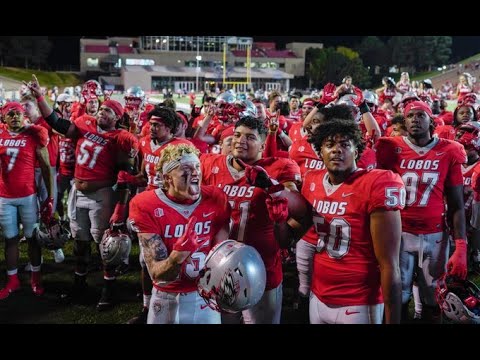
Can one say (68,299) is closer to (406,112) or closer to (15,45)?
(406,112)

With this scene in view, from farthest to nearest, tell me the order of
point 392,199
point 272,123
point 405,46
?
point 405,46 → point 272,123 → point 392,199

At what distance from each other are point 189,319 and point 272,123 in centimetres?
238

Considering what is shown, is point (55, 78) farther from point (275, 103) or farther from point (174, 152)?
point (174, 152)

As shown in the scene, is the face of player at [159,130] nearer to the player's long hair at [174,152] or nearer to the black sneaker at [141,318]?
the black sneaker at [141,318]

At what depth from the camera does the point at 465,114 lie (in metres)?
6.34

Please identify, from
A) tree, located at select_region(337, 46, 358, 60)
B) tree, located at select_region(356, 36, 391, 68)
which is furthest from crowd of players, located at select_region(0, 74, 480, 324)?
tree, located at select_region(356, 36, 391, 68)

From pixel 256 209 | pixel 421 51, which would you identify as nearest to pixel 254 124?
pixel 256 209

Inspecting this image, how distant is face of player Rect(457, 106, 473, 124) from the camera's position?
6320 millimetres

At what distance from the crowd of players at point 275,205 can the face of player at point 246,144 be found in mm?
13

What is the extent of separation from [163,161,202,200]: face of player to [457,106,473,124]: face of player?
4.64 meters

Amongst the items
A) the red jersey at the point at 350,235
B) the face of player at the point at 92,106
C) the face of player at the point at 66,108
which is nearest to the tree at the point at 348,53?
the face of player at the point at 66,108

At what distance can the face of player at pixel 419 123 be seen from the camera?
4020 mm
